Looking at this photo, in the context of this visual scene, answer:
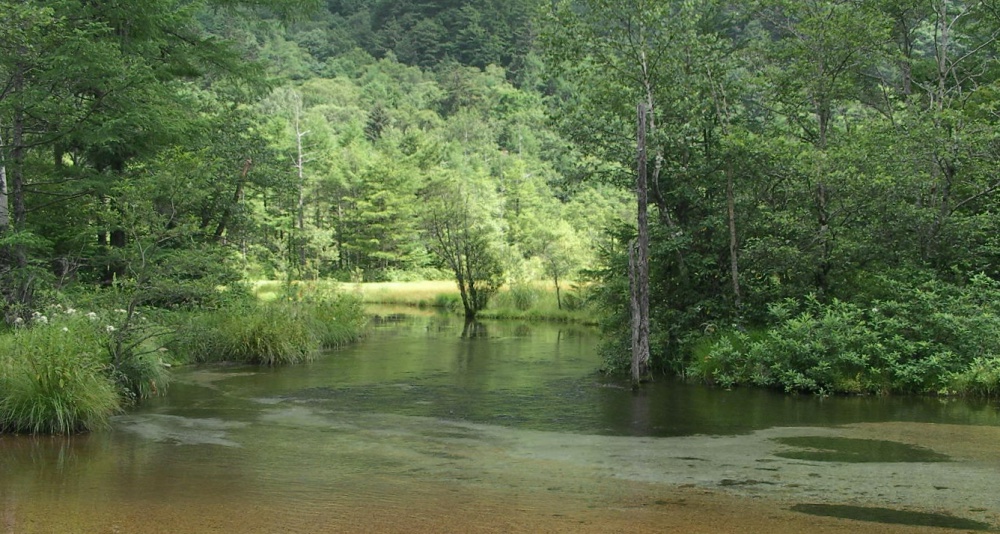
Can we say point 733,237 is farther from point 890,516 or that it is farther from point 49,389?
point 49,389

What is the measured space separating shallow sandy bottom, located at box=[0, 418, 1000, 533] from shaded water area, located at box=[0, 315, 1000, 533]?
3 cm

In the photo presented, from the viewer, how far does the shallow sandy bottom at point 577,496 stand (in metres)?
6.51

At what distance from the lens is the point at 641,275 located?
1505cm

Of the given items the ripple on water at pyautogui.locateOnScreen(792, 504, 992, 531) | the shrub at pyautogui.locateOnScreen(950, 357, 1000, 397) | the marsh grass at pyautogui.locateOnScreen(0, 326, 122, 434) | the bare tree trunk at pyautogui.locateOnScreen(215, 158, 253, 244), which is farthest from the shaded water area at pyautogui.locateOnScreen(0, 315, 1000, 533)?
the bare tree trunk at pyautogui.locateOnScreen(215, 158, 253, 244)

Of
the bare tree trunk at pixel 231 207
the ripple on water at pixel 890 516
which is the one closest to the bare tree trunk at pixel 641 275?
the ripple on water at pixel 890 516

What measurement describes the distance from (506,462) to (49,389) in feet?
18.3

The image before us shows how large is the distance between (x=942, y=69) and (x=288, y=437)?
49.0 ft

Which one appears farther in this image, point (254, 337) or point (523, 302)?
point (523, 302)

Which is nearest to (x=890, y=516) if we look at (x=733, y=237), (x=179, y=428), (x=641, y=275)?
(x=641, y=275)

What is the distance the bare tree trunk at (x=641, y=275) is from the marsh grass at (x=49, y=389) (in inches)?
340

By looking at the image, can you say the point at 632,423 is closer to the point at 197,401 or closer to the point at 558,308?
the point at 197,401

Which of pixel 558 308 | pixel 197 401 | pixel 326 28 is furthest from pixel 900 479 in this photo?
pixel 326 28

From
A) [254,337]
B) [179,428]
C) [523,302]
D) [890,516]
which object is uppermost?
[523,302]

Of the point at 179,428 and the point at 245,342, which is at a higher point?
the point at 245,342
